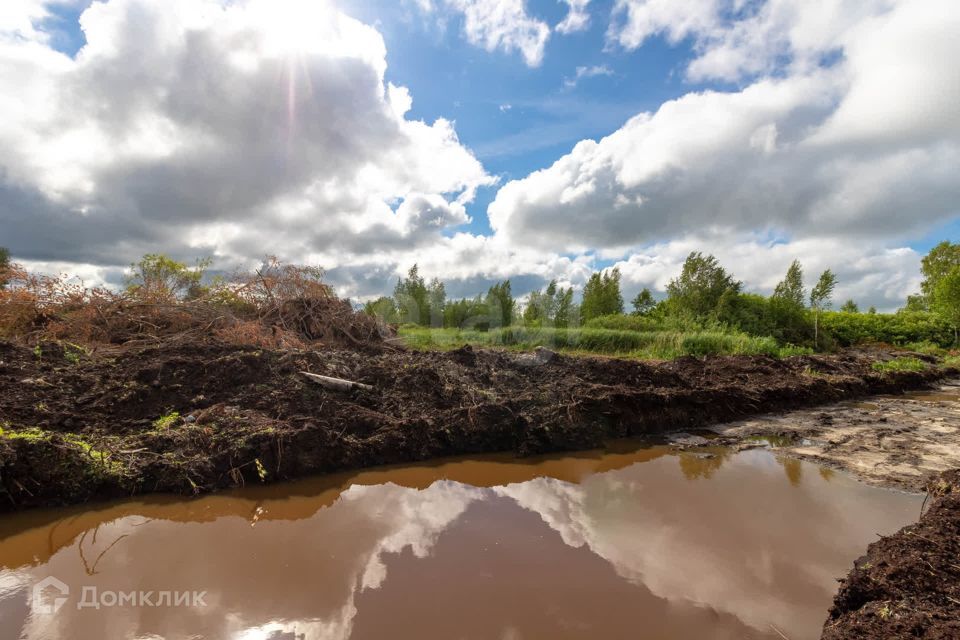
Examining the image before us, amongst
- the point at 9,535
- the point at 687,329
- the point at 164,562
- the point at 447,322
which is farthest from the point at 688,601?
the point at 447,322

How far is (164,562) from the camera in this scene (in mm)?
2684

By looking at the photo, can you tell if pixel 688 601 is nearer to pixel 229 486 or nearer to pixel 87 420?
pixel 229 486

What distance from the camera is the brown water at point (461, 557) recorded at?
86.7 inches

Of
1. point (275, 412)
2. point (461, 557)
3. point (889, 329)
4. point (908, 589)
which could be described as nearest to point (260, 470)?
point (275, 412)

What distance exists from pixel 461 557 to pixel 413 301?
96.3 feet

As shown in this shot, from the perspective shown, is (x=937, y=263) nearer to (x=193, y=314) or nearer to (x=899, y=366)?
(x=899, y=366)

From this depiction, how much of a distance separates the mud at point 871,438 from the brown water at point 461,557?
0.66 m

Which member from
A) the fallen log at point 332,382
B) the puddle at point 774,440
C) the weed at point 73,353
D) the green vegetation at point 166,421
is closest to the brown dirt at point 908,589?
the puddle at point 774,440

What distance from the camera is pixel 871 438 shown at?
5.70 m

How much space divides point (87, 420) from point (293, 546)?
9.59 feet

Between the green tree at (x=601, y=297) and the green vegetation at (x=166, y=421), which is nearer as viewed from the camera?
the green vegetation at (x=166, y=421)

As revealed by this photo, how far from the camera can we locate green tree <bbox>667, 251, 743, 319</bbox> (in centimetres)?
2134

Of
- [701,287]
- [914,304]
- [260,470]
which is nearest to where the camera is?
[260,470]

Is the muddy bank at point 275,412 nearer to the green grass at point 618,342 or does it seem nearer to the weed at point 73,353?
the weed at point 73,353
